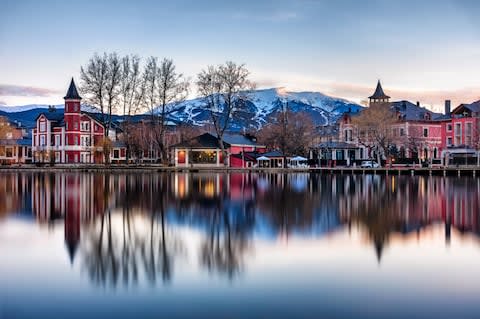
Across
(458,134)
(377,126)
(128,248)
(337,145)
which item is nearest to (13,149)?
(337,145)

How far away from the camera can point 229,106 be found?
7569 centimetres

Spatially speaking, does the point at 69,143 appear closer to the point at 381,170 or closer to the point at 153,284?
the point at 381,170

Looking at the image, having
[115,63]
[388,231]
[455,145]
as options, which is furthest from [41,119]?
[388,231]

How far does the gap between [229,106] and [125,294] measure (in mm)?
66049

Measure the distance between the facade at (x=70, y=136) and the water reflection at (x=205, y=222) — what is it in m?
55.7

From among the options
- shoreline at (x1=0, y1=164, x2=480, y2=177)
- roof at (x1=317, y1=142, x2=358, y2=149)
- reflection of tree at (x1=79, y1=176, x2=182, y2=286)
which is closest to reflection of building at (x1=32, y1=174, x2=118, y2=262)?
reflection of tree at (x1=79, y1=176, x2=182, y2=286)

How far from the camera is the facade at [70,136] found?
8781cm

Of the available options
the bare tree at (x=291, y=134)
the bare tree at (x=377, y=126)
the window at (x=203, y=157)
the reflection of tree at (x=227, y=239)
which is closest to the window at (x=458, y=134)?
the bare tree at (x=377, y=126)

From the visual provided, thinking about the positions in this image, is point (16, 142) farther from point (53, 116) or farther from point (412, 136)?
point (412, 136)

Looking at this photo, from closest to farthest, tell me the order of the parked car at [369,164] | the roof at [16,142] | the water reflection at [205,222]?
the water reflection at [205,222] → the parked car at [369,164] → the roof at [16,142]

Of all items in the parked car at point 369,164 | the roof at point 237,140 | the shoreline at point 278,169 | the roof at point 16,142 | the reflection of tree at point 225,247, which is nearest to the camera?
the reflection of tree at point 225,247

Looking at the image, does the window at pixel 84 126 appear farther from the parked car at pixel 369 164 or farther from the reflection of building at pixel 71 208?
the reflection of building at pixel 71 208

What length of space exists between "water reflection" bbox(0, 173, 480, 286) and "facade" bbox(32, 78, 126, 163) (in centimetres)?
5570

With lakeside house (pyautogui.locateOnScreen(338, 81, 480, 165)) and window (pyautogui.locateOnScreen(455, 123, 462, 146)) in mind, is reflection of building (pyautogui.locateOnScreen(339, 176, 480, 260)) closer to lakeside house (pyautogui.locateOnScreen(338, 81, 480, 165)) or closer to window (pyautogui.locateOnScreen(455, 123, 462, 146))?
lakeside house (pyautogui.locateOnScreen(338, 81, 480, 165))
